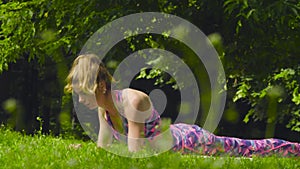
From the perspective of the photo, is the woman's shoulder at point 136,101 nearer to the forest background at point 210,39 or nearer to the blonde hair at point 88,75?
the blonde hair at point 88,75

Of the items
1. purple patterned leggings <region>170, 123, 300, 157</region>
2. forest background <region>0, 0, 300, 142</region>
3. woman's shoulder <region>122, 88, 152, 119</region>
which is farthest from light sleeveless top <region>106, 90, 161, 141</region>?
forest background <region>0, 0, 300, 142</region>

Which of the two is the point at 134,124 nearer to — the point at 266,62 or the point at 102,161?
the point at 102,161

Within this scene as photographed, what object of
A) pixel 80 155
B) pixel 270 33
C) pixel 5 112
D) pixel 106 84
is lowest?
pixel 5 112

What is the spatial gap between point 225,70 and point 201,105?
71cm

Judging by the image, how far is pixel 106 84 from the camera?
6004 millimetres

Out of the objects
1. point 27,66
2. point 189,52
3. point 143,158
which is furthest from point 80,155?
point 27,66

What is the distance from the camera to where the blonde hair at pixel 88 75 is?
588 cm

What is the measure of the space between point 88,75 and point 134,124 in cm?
62

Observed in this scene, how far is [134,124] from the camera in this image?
575 centimetres

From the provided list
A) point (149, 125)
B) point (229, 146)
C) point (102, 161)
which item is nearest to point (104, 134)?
point (149, 125)

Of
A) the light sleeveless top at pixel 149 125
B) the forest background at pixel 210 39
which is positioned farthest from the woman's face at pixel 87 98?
the forest background at pixel 210 39

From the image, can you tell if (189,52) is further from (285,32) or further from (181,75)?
(285,32)

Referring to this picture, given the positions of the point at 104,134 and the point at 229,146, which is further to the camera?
the point at 229,146

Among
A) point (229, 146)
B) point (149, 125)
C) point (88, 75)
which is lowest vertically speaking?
point (229, 146)
